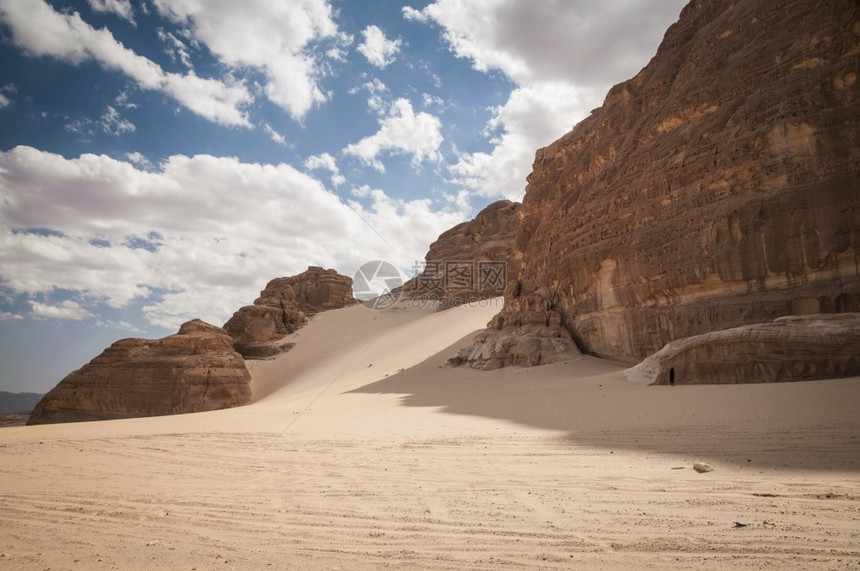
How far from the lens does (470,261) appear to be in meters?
44.5

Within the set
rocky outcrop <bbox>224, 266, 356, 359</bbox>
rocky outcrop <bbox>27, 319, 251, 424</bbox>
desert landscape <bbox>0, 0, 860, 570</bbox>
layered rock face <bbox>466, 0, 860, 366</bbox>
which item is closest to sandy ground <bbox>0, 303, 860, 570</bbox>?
desert landscape <bbox>0, 0, 860, 570</bbox>

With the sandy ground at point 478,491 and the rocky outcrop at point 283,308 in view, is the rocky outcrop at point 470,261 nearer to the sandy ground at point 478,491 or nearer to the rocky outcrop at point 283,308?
the rocky outcrop at point 283,308

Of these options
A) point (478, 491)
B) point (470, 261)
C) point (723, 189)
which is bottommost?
point (478, 491)

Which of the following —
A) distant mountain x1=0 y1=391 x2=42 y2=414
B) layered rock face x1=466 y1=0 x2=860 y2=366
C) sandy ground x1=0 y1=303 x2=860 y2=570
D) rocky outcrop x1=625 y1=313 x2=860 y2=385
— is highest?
layered rock face x1=466 y1=0 x2=860 y2=366

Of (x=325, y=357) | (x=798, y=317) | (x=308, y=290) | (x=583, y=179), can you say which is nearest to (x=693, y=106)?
(x=583, y=179)

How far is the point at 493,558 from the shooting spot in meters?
2.64

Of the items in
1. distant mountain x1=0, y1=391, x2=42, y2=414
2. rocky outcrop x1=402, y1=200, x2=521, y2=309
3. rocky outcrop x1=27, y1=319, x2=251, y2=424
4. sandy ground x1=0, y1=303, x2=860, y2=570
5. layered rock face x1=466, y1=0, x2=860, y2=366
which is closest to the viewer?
sandy ground x1=0, y1=303, x2=860, y2=570

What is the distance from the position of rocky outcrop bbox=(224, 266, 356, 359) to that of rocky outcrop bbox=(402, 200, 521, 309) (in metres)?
8.24

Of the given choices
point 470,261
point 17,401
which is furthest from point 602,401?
point 17,401

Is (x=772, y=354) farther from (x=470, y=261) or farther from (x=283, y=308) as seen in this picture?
(x=470, y=261)

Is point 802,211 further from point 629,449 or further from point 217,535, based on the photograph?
point 217,535

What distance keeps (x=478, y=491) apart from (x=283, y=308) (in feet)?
118

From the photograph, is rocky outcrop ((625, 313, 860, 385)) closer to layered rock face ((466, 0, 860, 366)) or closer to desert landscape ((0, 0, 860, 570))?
desert landscape ((0, 0, 860, 570))

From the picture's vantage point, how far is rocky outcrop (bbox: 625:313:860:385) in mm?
7961
